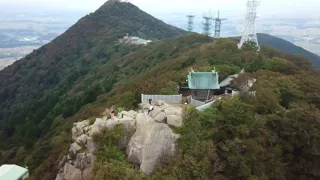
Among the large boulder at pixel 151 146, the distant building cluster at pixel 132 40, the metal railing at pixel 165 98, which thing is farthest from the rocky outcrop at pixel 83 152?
the distant building cluster at pixel 132 40

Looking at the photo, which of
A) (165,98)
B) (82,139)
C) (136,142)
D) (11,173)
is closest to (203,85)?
(165,98)

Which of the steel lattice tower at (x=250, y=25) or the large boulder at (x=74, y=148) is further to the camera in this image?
the steel lattice tower at (x=250, y=25)

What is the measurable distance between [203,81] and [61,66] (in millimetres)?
63622

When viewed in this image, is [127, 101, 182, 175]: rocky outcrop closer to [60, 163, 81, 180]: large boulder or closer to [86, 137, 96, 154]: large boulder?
[86, 137, 96, 154]: large boulder

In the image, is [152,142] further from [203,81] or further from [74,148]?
[203,81]

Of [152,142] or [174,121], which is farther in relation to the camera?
[174,121]

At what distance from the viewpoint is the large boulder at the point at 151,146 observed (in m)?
16.7

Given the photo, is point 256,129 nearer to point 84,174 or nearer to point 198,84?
point 198,84

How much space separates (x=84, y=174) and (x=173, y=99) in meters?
7.83

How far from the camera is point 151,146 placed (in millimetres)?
17078

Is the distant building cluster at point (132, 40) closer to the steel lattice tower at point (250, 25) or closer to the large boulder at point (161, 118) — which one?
the steel lattice tower at point (250, 25)

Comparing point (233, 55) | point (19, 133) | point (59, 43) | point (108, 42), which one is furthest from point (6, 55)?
point (233, 55)

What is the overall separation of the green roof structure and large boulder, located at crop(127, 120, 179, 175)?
23.3 feet

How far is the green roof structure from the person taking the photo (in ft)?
79.9
